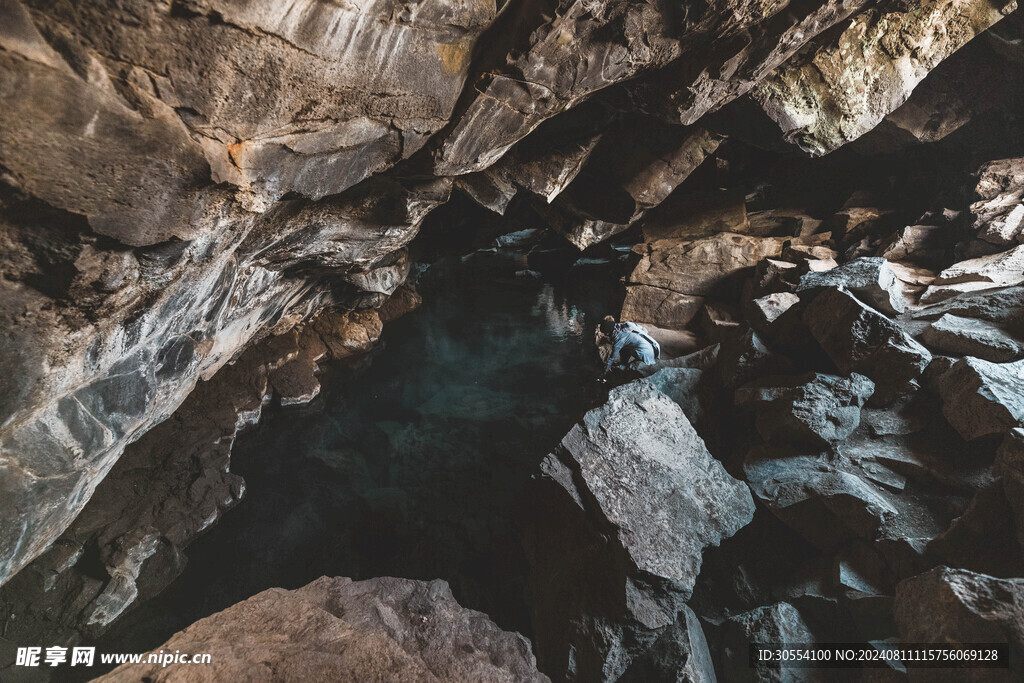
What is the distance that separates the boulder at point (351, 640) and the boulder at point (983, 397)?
479 cm

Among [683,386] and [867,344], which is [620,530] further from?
[867,344]

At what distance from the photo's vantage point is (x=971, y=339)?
5.20 m

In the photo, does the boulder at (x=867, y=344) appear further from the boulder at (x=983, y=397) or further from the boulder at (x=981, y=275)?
the boulder at (x=981, y=275)

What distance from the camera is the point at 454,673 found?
2.82 metres

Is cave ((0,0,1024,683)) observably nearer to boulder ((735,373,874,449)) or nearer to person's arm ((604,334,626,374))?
boulder ((735,373,874,449))

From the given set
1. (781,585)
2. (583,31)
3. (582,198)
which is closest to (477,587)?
(781,585)

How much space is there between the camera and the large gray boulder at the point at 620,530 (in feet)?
12.3

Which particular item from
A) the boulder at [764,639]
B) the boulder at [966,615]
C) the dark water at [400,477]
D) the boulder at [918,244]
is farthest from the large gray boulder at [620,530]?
the boulder at [918,244]

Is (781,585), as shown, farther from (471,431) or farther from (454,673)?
(471,431)

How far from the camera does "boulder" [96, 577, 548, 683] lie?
2.44 meters

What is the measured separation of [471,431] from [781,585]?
5.20 meters

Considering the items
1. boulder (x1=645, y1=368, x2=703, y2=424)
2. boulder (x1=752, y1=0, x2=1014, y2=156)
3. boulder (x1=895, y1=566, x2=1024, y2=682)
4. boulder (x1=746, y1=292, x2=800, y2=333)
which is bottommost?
boulder (x1=895, y1=566, x2=1024, y2=682)

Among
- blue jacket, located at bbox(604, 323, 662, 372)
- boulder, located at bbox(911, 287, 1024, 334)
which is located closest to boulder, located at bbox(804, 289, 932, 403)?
boulder, located at bbox(911, 287, 1024, 334)

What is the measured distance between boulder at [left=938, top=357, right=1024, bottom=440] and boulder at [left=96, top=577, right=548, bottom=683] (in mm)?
4788
